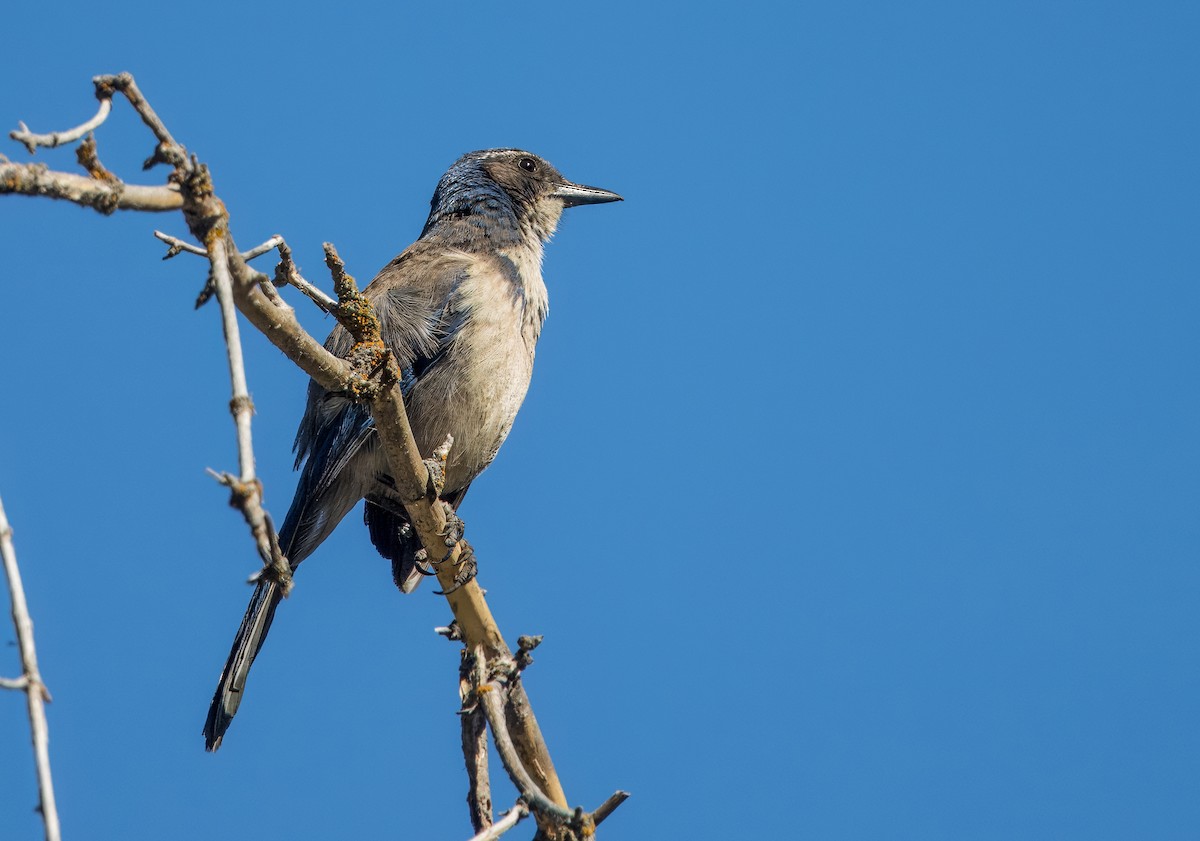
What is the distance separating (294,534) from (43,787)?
4212 mm

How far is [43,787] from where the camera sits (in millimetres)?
2074

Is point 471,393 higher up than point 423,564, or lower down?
higher up

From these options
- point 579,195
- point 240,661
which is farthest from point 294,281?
point 579,195

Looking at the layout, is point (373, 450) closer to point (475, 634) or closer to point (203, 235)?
point (475, 634)

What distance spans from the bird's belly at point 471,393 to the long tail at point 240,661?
3.50 ft

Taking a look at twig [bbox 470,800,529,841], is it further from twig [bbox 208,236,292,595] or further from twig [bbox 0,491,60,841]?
twig [bbox 0,491,60,841]

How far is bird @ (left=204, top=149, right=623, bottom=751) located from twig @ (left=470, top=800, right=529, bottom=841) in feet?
6.99

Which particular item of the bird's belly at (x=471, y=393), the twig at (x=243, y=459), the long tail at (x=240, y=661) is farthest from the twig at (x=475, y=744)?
the twig at (x=243, y=459)

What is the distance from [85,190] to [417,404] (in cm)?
350

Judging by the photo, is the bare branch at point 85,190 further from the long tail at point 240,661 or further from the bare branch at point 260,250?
the long tail at point 240,661

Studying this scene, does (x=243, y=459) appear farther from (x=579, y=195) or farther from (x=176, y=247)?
(x=579, y=195)

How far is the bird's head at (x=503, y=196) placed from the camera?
23.9 ft

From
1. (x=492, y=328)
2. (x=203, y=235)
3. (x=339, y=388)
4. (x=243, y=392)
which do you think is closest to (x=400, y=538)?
(x=492, y=328)

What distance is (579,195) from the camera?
7.94m
